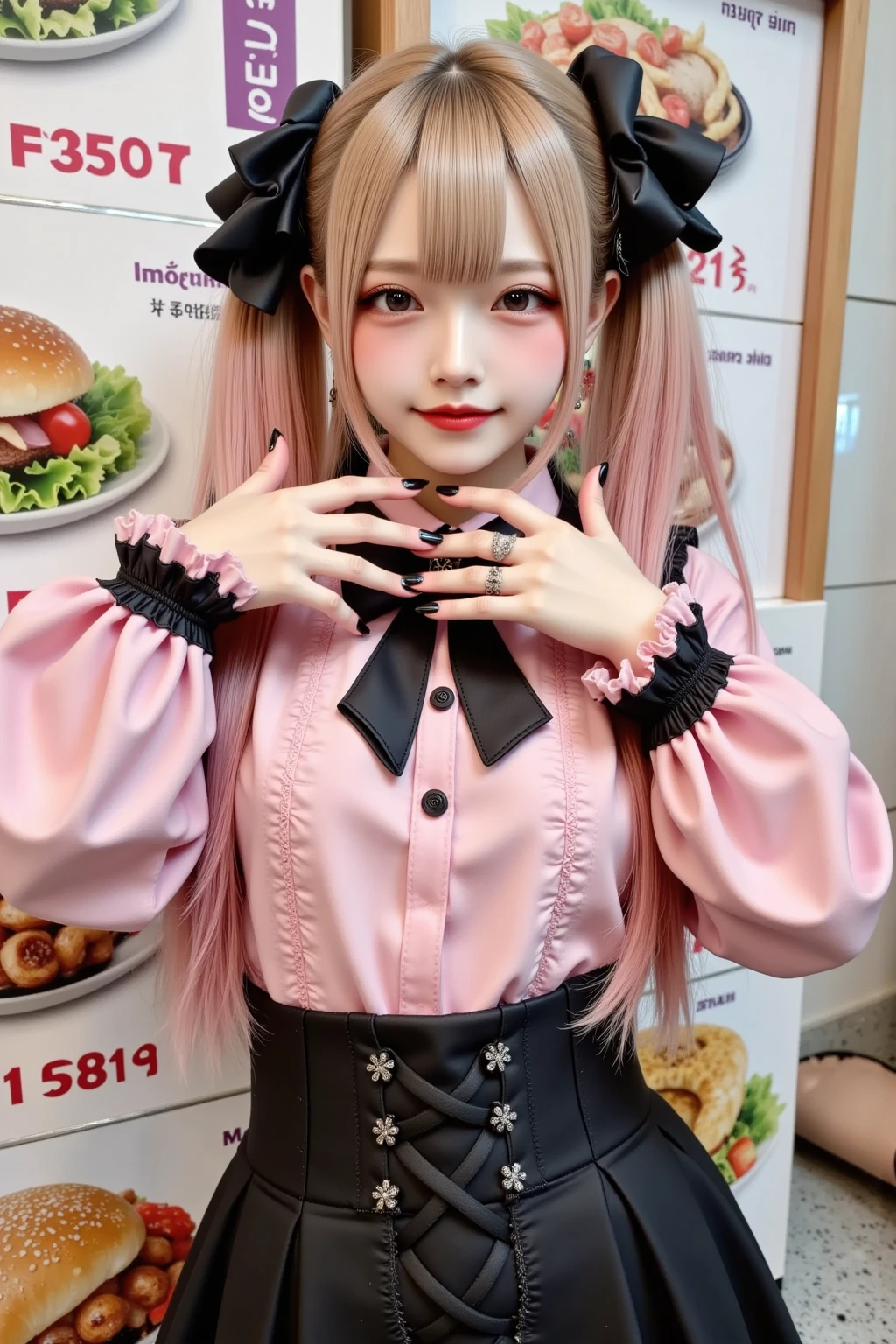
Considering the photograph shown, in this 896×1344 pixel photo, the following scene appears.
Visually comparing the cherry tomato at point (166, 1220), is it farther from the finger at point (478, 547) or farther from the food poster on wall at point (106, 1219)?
the finger at point (478, 547)

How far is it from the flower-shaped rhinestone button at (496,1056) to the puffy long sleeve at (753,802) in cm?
20

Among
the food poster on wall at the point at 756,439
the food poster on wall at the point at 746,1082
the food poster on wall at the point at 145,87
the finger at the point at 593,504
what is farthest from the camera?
the food poster on wall at the point at 746,1082

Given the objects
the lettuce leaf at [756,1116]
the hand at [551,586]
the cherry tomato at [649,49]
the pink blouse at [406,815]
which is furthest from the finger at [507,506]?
the lettuce leaf at [756,1116]

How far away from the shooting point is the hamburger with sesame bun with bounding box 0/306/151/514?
945 mm

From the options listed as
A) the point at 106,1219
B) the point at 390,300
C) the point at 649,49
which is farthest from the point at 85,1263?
the point at 649,49

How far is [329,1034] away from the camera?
2.52 feet

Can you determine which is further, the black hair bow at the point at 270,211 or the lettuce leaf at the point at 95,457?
the lettuce leaf at the point at 95,457

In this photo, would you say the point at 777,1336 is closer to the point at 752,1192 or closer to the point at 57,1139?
the point at 752,1192

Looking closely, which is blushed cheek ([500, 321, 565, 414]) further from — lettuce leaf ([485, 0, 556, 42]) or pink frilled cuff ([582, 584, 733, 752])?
lettuce leaf ([485, 0, 556, 42])

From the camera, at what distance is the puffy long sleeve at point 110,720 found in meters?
0.70

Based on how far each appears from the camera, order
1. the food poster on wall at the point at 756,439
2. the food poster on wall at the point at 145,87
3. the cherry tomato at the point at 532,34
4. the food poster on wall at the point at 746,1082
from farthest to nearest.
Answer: the food poster on wall at the point at 746,1082
the food poster on wall at the point at 756,439
the cherry tomato at the point at 532,34
the food poster on wall at the point at 145,87

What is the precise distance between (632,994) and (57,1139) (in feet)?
2.39

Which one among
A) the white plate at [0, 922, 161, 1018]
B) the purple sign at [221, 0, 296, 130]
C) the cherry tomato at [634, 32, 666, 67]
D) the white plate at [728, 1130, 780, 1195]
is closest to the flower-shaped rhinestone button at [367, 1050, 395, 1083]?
the white plate at [0, 922, 161, 1018]

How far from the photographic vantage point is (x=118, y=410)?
3.35 ft
